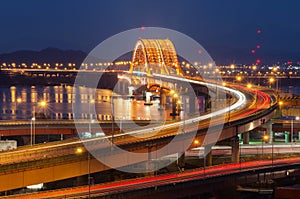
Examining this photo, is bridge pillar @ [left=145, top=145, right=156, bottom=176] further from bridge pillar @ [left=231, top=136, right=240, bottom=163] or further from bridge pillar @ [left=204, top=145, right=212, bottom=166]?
bridge pillar @ [left=231, top=136, right=240, bottom=163]

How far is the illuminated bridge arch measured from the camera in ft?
162

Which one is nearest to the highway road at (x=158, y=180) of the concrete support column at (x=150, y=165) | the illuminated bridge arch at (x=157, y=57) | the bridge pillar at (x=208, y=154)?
the concrete support column at (x=150, y=165)

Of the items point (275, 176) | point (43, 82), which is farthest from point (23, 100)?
point (275, 176)

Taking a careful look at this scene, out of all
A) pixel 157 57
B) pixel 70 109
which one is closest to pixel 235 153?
pixel 70 109

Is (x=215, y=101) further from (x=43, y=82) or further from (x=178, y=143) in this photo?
(x=43, y=82)

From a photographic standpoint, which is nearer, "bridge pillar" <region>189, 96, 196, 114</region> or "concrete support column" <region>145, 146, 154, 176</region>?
"concrete support column" <region>145, 146, 154, 176</region>

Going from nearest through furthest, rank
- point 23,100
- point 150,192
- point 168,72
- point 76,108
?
point 150,192
point 76,108
point 23,100
point 168,72

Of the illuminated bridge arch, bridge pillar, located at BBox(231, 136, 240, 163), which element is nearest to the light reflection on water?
the illuminated bridge arch

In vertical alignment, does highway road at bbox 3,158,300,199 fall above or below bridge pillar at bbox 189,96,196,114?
below

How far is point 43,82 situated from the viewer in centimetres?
5928

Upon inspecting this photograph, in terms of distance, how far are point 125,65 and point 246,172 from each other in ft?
190

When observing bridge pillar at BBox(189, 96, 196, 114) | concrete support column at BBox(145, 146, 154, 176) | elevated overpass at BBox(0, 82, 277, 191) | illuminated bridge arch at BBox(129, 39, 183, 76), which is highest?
illuminated bridge arch at BBox(129, 39, 183, 76)

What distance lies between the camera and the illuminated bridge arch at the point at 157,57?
162 ft

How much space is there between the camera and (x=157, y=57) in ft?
165
